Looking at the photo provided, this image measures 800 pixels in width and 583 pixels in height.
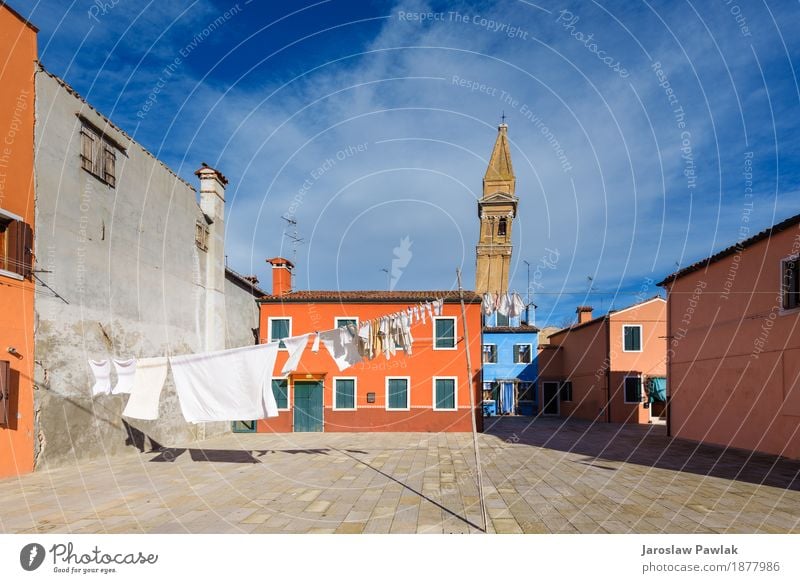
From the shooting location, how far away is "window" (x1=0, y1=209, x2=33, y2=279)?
38.2ft

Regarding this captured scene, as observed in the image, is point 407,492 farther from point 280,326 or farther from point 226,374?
point 280,326

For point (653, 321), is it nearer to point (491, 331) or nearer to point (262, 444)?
point (491, 331)

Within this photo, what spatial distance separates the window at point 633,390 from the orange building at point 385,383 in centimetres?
1245

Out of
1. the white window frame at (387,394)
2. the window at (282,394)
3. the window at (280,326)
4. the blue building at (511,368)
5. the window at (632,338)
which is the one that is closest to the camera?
the white window frame at (387,394)

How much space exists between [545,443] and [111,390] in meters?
14.9

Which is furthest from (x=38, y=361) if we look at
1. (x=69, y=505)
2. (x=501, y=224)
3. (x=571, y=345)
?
(x=501, y=224)

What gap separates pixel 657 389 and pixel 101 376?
28936 mm

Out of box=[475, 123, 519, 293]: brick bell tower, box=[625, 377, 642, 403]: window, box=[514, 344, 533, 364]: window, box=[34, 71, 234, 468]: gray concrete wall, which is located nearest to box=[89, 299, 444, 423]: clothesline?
box=[34, 71, 234, 468]: gray concrete wall

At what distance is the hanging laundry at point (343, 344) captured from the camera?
13359 millimetres

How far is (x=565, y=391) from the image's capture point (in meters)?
36.8

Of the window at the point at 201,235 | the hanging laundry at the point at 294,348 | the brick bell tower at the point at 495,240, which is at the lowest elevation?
the hanging laundry at the point at 294,348

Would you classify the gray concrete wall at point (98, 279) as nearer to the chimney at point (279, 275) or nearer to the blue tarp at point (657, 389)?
the chimney at point (279, 275)

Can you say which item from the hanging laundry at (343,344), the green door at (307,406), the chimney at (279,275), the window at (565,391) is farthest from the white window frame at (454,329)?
the window at (565,391)

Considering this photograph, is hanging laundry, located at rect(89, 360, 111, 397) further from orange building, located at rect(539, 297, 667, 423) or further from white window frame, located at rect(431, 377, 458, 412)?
orange building, located at rect(539, 297, 667, 423)
